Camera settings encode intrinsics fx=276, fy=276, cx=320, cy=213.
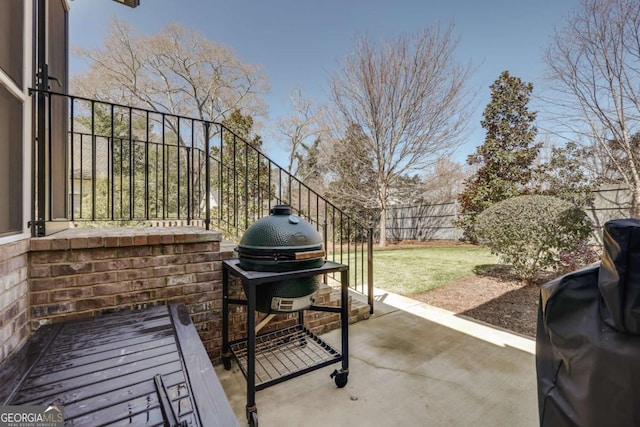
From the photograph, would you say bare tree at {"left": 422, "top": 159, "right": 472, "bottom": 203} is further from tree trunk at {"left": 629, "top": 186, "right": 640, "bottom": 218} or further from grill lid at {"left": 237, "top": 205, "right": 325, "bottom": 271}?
grill lid at {"left": 237, "top": 205, "right": 325, "bottom": 271}

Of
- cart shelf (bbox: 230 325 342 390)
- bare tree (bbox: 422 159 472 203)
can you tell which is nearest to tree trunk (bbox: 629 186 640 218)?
bare tree (bbox: 422 159 472 203)

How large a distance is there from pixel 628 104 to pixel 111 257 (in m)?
9.22

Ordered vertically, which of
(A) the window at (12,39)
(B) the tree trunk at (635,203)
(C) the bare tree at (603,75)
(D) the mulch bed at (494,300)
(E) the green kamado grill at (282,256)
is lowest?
(D) the mulch bed at (494,300)

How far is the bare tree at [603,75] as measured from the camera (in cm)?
556

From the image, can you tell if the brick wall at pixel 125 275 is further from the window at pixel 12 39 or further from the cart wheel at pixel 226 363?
the window at pixel 12 39

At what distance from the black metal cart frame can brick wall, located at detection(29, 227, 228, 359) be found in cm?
15

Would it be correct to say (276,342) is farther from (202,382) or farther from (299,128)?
(299,128)

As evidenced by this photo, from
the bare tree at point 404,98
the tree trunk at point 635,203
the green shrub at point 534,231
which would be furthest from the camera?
the bare tree at point 404,98

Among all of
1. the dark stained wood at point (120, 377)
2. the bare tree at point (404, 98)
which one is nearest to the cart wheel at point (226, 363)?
the dark stained wood at point (120, 377)

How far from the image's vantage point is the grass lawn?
4.79 metres

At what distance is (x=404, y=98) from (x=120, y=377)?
32.3 feet

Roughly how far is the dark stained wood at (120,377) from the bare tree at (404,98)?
30.1ft

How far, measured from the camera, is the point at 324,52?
10.0 m

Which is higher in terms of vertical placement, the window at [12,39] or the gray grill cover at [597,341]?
the window at [12,39]
